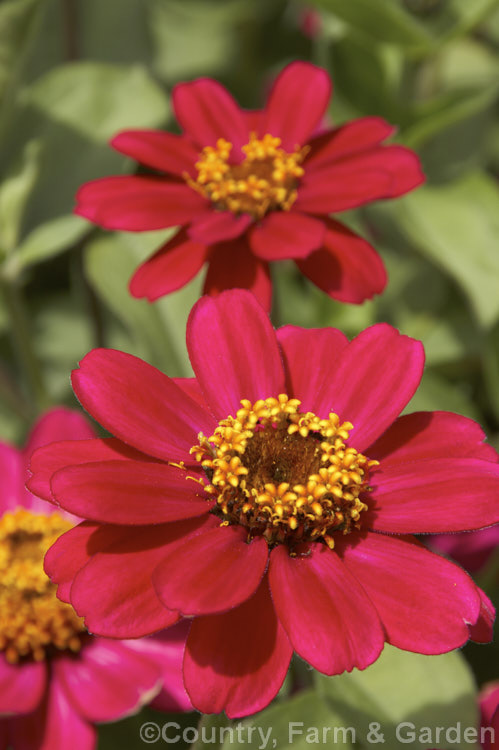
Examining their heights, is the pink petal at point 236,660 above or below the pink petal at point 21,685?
above

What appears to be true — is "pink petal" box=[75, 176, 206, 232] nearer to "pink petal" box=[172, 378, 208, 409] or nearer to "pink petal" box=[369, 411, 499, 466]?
"pink petal" box=[172, 378, 208, 409]

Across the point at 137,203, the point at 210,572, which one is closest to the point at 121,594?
the point at 210,572

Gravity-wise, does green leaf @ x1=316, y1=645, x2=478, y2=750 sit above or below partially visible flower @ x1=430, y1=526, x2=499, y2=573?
above

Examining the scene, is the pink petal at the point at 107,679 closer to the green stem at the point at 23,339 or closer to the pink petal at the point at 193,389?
the pink petal at the point at 193,389

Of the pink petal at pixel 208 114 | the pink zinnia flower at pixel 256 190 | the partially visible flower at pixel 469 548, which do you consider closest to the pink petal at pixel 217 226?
the pink zinnia flower at pixel 256 190

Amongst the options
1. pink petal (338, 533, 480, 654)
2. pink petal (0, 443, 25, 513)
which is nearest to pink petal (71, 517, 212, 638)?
pink petal (338, 533, 480, 654)

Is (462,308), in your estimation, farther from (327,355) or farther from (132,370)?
(132,370)

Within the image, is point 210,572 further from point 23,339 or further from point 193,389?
point 23,339
